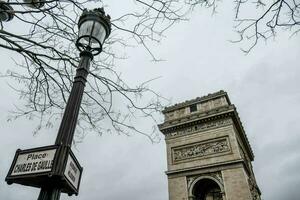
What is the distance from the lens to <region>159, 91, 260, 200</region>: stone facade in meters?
18.2

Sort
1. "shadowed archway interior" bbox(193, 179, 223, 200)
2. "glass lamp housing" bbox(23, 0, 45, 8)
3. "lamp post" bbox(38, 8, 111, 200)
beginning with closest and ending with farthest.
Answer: "lamp post" bbox(38, 8, 111, 200)
"glass lamp housing" bbox(23, 0, 45, 8)
"shadowed archway interior" bbox(193, 179, 223, 200)

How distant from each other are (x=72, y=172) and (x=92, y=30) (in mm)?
1989

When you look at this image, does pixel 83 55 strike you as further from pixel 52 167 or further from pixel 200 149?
pixel 200 149

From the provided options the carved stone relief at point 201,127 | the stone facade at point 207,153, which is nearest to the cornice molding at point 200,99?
the stone facade at point 207,153

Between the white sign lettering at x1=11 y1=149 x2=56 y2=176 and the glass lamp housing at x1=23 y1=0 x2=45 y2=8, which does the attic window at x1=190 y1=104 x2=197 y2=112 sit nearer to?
the glass lamp housing at x1=23 y1=0 x2=45 y2=8

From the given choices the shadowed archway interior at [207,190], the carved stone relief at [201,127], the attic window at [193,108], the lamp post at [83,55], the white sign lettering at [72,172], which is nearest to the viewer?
the white sign lettering at [72,172]

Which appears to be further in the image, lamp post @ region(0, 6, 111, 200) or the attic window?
the attic window

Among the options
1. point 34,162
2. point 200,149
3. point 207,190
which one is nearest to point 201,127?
point 200,149

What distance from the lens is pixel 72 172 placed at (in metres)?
2.46

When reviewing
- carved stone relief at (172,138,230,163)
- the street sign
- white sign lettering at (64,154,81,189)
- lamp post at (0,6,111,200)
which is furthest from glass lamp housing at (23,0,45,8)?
carved stone relief at (172,138,230,163)

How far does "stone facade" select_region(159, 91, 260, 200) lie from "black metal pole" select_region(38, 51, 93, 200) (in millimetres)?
16967

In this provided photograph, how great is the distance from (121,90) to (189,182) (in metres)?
15.7

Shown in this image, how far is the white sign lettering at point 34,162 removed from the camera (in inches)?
89.7

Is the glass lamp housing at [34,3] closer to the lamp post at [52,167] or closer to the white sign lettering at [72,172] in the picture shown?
the lamp post at [52,167]
